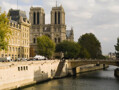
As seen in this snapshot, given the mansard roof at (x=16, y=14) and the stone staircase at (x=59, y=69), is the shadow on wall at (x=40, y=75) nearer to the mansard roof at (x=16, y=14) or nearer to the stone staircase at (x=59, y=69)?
the stone staircase at (x=59, y=69)

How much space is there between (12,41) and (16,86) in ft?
119

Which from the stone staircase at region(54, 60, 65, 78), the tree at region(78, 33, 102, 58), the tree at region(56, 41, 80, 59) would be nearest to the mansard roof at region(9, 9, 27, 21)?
the stone staircase at region(54, 60, 65, 78)

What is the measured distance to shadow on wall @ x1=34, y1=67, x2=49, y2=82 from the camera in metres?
62.1

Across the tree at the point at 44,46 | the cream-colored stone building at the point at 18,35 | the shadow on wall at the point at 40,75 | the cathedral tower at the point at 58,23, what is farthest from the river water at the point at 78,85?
the cathedral tower at the point at 58,23

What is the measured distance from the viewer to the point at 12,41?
8531cm

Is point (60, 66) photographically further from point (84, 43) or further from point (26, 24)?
point (84, 43)

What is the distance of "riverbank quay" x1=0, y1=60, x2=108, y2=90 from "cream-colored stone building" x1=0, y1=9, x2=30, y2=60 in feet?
54.9

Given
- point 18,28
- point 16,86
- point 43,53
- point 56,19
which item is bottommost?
point 16,86

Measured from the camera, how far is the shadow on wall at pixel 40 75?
62.1 meters

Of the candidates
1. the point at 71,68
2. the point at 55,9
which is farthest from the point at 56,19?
the point at 71,68

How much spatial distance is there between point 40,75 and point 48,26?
266ft

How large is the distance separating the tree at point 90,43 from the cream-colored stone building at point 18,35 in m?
39.0

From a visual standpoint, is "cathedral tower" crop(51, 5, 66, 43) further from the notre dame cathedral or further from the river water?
the river water

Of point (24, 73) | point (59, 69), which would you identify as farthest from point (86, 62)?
point (24, 73)
